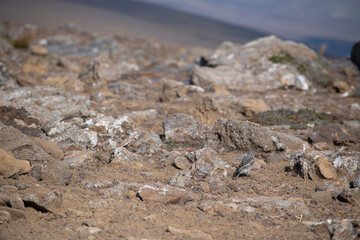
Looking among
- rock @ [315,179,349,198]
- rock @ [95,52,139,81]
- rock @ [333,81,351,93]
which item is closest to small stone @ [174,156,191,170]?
rock @ [315,179,349,198]

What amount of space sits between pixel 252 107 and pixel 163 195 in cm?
513

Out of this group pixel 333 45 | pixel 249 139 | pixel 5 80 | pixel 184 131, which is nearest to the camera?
pixel 249 139

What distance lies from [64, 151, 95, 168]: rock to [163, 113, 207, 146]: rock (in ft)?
5.80

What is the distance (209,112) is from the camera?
7.72 meters

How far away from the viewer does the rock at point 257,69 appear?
38.9 ft

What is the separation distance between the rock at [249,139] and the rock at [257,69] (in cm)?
505

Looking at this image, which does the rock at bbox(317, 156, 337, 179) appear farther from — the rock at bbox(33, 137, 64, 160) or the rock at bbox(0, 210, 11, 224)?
the rock at bbox(0, 210, 11, 224)

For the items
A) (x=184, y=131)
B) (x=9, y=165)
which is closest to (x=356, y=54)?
(x=184, y=131)

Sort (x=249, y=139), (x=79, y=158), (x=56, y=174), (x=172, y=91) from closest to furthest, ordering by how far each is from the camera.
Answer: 1. (x=56, y=174)
2. (x=79, y=158)
3. (x=249, y=139)
4. (x=172, y=91)

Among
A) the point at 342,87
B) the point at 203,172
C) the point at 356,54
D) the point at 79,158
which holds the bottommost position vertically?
the point at 79,158

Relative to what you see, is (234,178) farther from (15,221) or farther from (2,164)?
(2,164)

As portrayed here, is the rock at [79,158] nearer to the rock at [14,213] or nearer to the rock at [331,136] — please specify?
the rock at [14,213]

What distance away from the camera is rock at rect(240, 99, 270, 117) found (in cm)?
854

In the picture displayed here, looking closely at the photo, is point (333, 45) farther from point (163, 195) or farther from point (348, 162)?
point (163, 195)
